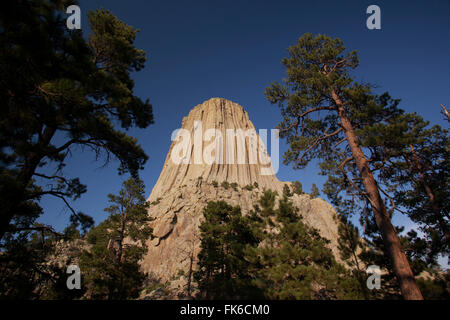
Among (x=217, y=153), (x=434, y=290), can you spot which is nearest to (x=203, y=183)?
(x=217, y=153)

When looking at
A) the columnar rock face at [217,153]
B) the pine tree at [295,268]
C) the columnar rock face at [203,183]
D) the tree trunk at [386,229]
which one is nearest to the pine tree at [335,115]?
the tree trunk at [386,229]

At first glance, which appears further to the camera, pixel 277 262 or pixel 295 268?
pixel 277 262

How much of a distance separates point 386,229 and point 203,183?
146ft

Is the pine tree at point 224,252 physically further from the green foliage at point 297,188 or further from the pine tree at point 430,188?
the green foliage at point 297,188

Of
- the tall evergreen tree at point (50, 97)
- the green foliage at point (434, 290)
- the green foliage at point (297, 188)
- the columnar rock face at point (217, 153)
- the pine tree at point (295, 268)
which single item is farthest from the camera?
the columnar rock face at point (217, 153)

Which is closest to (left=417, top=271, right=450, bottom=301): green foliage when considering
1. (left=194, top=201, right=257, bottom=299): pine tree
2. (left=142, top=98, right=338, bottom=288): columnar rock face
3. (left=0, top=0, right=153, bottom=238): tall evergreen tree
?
(left=194, top=201, right=257, bottom=299): pine tree

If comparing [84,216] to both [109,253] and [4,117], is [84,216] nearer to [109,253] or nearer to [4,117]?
[4,117]

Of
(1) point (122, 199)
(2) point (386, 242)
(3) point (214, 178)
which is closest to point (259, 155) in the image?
(3) point (214, 178)

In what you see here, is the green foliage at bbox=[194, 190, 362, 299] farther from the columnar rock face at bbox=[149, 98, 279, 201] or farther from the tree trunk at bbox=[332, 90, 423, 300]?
the columnar rock face at bbox=[149, 98, 279, 201]

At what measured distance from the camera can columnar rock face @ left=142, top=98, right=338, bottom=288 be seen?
3241cm

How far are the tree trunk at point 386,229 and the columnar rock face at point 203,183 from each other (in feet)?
51.4

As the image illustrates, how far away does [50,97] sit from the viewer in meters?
4.84

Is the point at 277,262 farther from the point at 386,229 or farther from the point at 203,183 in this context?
the point at 203,183

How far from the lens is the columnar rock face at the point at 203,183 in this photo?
3241 centimetres
